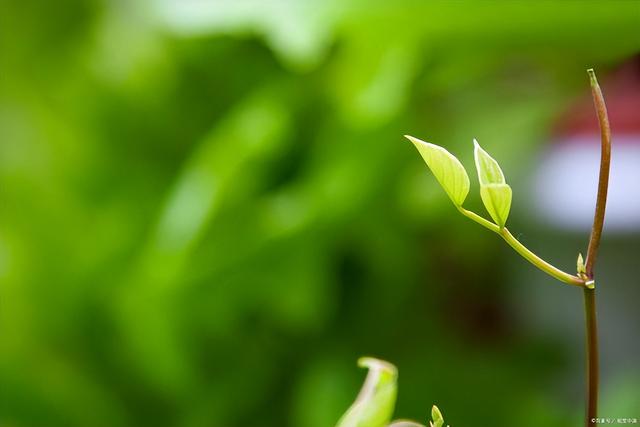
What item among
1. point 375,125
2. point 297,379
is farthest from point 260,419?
point 375,125

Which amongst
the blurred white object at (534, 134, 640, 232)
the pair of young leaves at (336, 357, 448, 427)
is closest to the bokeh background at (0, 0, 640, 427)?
the blurred white object at (534, 134, 640, 232)

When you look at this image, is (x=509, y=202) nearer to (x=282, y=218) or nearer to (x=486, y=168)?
(x=486, y=168)

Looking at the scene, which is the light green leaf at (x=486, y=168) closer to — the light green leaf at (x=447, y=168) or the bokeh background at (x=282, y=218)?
the light green leaf at (x=447, y=168)

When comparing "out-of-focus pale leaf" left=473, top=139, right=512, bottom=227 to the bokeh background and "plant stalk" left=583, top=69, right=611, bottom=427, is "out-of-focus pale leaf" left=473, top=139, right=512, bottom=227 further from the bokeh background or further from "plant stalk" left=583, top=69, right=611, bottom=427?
the bokeh background

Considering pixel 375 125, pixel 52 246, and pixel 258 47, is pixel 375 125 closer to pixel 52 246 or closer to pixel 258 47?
pixel 258 47

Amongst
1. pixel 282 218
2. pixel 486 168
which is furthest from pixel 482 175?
pixel 282 218

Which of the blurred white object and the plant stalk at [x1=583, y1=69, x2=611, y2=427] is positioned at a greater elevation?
the blurred white object

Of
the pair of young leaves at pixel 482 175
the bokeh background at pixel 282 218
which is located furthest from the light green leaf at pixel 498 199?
the bokeh background at pixel 282 218
